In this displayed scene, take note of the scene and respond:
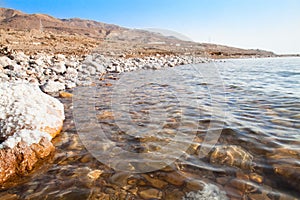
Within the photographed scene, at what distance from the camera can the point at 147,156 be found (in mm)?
2453

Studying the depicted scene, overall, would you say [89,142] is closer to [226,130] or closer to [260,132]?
[226,130]

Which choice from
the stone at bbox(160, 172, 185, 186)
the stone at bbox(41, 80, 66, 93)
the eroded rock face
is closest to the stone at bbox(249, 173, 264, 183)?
the eroded rock face

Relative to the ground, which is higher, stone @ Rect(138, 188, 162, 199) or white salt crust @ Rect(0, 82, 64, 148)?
white salt crust @ Rect(0, 82, 64, 148)

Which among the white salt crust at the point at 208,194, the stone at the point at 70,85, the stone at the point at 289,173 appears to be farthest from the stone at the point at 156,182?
the stone at the point at 70,85

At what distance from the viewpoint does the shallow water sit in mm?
1881

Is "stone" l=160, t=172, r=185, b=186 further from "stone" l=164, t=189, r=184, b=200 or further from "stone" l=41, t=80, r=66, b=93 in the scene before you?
"stone" l=41, t=80, r=66, b=93

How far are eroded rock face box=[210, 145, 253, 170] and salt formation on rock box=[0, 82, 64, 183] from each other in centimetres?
198

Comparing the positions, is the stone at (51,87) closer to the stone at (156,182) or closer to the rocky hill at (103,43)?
the rocky hill at (103,43)

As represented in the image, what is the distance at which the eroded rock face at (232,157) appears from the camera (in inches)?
87.2

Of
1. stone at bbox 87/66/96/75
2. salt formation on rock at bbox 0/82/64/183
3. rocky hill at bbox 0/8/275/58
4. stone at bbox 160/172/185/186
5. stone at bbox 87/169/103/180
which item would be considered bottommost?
stone at bbox 87/169/103/180

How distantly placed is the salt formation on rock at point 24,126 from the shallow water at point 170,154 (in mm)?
151

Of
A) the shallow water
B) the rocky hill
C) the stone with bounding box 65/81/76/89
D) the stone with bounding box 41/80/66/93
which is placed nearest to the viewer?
the shallow water

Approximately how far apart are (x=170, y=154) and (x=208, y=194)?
76cm

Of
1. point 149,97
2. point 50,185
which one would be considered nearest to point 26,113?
point 50,185
